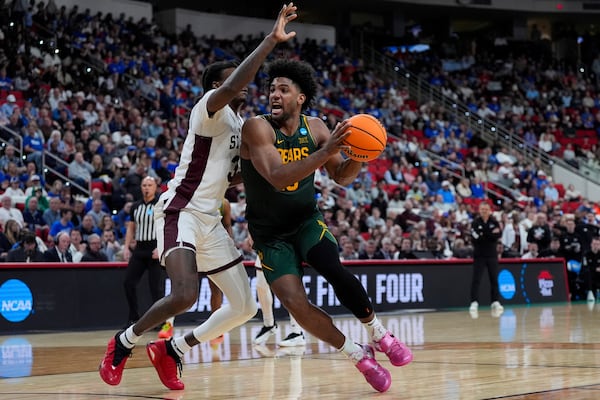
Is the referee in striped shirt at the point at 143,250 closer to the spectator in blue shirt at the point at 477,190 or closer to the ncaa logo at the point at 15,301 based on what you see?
the ncaa logo at the point at 15,301

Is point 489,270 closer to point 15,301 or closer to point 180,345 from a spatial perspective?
point 15,301

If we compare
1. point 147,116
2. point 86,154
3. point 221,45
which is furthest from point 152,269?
point 221,45

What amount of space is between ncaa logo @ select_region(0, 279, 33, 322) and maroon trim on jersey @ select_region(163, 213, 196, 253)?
7.08 metres

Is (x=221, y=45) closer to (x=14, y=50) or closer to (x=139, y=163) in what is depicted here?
(x=14, y=50)

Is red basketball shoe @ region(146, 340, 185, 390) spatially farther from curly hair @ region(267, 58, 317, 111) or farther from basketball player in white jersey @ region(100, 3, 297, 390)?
curly hair @ region(267, 58, 317, 111)

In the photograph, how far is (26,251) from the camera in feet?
44.5

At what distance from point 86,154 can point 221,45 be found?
12644 mm

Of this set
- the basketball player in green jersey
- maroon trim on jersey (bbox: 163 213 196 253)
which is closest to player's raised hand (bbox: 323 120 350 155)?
the basketball player in green jersey

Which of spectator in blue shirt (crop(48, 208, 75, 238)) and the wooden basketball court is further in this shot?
spectator in blue shirt (crop(48, 208, 75, 238))

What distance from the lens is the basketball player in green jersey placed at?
19.9 ft

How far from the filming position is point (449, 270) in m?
18.5

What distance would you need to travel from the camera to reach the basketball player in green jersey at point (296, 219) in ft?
19.9

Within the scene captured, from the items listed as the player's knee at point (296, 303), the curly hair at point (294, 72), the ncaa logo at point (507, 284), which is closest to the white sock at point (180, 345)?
the player's knee at point (296, 303)

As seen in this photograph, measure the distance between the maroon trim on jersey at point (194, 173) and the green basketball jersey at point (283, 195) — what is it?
0.31 m
